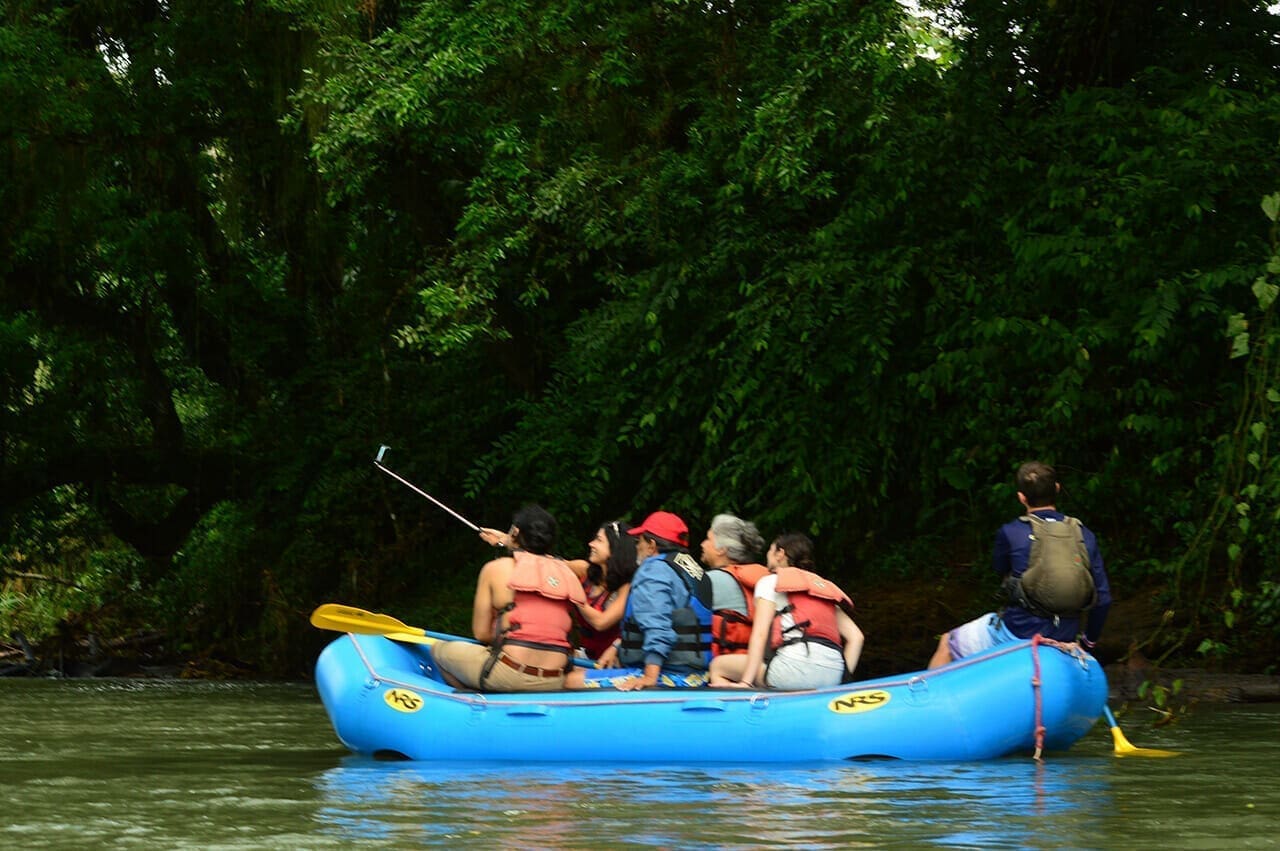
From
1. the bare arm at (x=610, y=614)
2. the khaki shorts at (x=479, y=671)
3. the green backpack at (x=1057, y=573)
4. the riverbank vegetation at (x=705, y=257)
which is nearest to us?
the green backpack at (x=1057, y=573)

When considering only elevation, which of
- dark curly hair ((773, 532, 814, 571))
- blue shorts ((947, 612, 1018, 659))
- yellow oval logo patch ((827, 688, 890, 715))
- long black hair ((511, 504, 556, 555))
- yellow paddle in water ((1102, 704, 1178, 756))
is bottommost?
yellow paddle in water ((1102, 704, 1178, 756))

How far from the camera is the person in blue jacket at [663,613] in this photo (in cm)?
958

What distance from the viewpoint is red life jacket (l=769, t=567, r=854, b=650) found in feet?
31.1

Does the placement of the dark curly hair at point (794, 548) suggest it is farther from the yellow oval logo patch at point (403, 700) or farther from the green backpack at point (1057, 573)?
the yellow oval logo patch at point (403, 700)

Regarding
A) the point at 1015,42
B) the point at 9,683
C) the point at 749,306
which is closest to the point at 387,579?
the point at 9,683

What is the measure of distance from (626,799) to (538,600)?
2061 mm

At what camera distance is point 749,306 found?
14195 millimetres

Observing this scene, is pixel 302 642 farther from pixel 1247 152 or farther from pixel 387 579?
pixel 1247 152

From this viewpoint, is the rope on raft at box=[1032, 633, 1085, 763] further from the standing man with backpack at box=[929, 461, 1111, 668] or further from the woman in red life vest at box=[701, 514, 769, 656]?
the woman in red life vest at box=[701, 514, 769, 656]

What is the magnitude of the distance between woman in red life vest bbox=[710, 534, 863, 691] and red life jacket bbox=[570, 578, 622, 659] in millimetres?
1206

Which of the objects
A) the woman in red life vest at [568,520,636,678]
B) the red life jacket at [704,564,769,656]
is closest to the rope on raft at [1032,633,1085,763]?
the red life jacket at [704,564,769,656]

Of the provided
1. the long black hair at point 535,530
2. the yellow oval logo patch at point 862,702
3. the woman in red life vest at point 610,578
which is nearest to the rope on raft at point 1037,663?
the yellow oval logo patch at point 862,702

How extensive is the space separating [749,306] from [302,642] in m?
7.21

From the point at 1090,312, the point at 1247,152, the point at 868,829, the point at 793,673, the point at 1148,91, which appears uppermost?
the point at 1148,91
